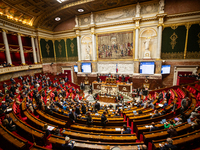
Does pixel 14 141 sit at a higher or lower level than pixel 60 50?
lower

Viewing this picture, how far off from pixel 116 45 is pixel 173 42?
316 inches

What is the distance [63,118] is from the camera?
6.36 meters

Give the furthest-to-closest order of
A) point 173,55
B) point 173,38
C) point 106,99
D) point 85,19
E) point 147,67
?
point 85,19 → point 147,67 → point 173,55 → point 173,38 → point 106,99

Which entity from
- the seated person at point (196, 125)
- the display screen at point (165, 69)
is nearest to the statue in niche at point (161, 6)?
the display screen at point (165, 69)

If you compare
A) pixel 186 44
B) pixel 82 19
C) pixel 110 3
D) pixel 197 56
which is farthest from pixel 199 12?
pixel 82 19

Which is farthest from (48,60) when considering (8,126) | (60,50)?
(8,126)

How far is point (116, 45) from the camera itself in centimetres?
1662

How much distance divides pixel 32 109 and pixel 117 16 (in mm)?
16696

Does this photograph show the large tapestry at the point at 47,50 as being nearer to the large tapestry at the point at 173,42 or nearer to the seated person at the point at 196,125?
the large tapestry at the point at 173,42

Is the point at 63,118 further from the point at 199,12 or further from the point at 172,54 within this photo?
the point at 199,12

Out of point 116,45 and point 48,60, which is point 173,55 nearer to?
point 116,45

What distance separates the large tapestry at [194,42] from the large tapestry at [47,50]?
23.1 metres

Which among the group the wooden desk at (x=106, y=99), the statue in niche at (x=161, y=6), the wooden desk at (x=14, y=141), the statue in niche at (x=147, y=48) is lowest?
the wooden desk at (x=106, y=99)

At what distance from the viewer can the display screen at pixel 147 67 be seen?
14.3m
